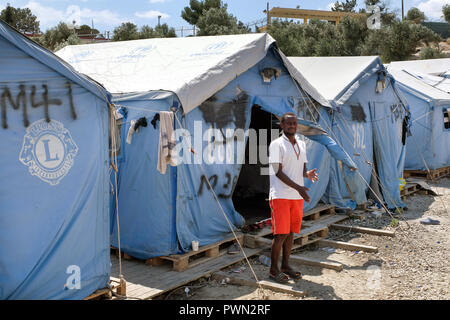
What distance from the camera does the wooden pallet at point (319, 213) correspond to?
338 inches

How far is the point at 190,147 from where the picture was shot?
6090 mm

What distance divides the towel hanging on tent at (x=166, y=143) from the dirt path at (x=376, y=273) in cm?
153

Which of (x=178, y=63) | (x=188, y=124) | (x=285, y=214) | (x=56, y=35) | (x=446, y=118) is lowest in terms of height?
(x=285, y=214)

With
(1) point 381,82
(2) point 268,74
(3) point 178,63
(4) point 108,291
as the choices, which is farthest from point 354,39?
(4) point 108,291

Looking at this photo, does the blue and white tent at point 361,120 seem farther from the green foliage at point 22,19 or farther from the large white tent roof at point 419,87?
the green foliage at point 22,19

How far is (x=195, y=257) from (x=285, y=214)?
1.73 m

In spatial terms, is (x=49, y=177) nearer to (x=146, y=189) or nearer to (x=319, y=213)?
(x=146, y=189)

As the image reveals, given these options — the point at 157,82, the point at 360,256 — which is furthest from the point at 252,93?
the point at 360,256

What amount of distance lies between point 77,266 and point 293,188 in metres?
2.48

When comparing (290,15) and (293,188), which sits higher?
(290,15)

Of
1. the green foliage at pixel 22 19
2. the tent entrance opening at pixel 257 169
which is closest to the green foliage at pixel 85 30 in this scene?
the green foliage at pixel 22 19

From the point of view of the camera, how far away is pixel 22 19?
147 ft

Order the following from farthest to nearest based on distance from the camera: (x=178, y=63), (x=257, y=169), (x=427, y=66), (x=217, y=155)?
1. (x=427, y=66)
2. (x=257, y=169)
3. (x=178, y=63)
4. (x=217, y=155)

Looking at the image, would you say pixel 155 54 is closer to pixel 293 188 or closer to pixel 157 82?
pixel 157 82
